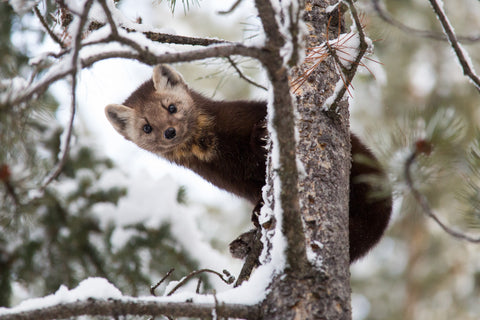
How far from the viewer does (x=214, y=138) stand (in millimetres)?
4961

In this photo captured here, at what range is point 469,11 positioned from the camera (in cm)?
1045

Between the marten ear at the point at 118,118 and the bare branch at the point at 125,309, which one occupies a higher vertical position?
the marten ear at the point at 118,118

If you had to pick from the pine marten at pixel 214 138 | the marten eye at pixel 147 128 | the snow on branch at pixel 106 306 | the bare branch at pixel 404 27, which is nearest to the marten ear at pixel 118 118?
the pine marten at pixel 214 138

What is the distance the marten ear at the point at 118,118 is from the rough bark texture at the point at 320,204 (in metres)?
2.89

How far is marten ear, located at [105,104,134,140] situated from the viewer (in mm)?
5777

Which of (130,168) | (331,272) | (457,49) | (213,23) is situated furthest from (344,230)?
(213,23)

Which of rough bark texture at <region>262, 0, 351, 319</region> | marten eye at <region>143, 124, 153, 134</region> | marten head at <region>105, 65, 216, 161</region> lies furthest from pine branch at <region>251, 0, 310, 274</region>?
marten eye at <region>143, 124, 153, 134</region>

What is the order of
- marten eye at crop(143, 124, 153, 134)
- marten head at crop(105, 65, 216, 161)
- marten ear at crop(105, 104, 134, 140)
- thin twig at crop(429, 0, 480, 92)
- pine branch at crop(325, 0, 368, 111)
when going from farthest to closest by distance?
marten ear at crop(105, 104, 134, 140) → marten eye at crop(143, 124, 153, 134) → marten head at crop(105, 65, 216, 161) → pine branch at crop(325, 0, 368, 111) → thin twig at crop(429, 0, 480, 92)

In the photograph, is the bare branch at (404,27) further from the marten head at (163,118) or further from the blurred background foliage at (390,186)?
the marten head at (163,118)

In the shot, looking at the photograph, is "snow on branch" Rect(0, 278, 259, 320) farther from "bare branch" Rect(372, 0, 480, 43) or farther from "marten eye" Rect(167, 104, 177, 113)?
"marten eye" Rect(167, 104, 177, 113)

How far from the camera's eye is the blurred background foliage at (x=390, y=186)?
2.30 meters

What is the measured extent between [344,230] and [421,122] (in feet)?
2.69

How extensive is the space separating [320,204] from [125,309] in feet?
3.70

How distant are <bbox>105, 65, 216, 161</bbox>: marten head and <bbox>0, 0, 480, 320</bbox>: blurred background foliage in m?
0.36
